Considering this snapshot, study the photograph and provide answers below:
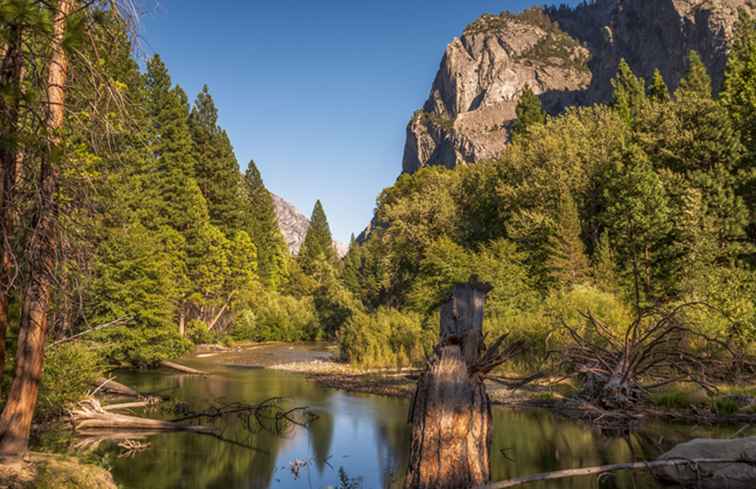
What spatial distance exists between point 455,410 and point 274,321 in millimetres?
42069

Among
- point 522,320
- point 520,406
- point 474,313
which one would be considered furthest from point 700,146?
point 474,313

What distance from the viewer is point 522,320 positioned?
2072 centimetres

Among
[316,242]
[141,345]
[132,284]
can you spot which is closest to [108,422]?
[132,284]

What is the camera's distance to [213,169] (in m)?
47.7

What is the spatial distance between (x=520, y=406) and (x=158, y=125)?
3552 centimetres

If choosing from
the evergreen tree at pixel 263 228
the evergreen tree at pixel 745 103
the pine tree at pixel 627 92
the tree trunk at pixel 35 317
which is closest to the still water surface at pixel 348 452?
the tree trunk at pixel 35 317

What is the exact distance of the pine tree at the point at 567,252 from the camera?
26348 millimetres

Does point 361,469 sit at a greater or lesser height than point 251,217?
lesser

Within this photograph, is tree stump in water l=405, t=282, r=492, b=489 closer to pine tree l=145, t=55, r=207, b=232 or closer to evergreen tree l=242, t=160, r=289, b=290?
pine tree l=145, t=55, r=207, b=232

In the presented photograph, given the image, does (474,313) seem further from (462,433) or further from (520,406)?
(520,406)

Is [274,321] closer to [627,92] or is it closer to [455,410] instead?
[627,92]

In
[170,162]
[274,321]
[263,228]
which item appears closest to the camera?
[170,162]

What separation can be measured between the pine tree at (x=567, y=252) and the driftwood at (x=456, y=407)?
74.4 feet

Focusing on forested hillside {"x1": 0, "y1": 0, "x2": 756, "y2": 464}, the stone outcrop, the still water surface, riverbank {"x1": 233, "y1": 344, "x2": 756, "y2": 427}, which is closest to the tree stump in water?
riverbank {"x1": 233, "y1": 344, "x2": 756, "y2": 427}
